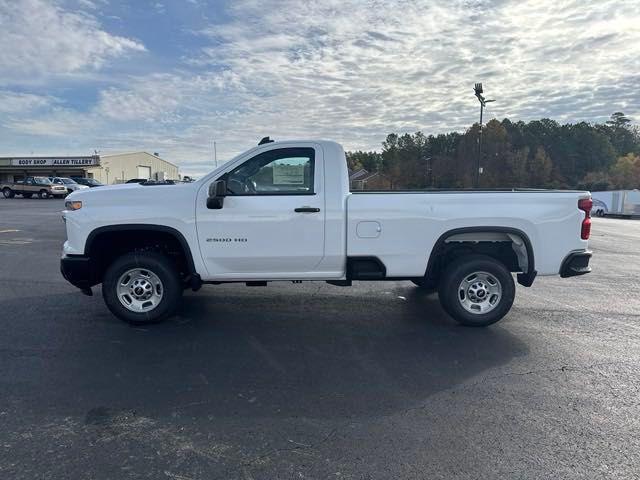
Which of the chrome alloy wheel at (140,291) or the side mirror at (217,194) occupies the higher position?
the side mirror at (217,194)

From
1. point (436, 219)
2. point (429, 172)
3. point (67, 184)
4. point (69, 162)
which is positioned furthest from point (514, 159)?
point (436, 219)

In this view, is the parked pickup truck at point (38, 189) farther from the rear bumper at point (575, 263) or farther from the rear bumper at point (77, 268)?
the rear bumper at point (575, 263)

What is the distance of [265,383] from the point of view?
3.87m

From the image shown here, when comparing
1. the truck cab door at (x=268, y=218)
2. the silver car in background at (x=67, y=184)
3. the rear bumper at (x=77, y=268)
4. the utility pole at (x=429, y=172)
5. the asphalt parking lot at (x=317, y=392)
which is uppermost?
the utility pole at (x=429, y=172)

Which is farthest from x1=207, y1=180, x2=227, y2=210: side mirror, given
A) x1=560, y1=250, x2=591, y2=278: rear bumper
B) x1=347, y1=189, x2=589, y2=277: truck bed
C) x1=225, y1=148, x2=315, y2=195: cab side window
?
x1=560, y1=250, x2=591, y2=278: rear bumper

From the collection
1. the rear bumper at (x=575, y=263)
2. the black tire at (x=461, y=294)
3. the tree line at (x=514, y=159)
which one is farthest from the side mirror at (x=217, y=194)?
the tree line at (x=514, y=159)

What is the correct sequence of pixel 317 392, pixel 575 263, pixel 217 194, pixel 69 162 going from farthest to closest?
pixel 69 162 < pixel 575 263 < pixel 217 194 < pixel 317 392

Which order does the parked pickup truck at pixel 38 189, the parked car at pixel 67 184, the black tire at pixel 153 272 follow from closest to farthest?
1. the black tire at pixel 153 272
2. the parked pickup truck at pixel 38 189
3. the parked car at pixel 67 184

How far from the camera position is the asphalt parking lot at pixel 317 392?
A: 2828 mm

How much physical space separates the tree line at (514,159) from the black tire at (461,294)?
51.5 meters

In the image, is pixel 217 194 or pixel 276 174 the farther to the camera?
pixel 276 174

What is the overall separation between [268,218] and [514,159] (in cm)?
6567

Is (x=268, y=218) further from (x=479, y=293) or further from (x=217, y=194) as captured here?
(x=479, y=293)

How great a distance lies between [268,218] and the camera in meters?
5.05
